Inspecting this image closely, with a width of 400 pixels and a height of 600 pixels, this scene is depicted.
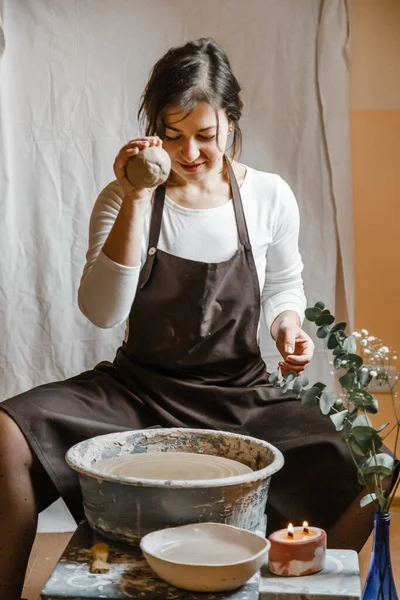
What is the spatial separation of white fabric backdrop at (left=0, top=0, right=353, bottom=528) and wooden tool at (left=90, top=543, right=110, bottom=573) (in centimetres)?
116

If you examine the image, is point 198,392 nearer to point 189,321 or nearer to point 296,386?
point 189,321

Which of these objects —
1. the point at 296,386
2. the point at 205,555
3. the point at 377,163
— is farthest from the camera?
the point at 377,163

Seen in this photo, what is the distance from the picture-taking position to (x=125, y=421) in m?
1.73

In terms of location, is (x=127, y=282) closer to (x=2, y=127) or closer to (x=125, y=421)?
(x=125, y=421)

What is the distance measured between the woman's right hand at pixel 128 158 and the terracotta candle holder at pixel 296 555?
688 mm

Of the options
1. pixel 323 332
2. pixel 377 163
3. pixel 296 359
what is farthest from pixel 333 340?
pixel 377 163

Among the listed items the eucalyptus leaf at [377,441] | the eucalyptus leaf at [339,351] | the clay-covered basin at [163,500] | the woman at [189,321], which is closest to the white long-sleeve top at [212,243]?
the woman at [189,321]

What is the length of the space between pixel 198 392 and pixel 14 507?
0.45m

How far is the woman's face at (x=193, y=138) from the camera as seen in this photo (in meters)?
1.80

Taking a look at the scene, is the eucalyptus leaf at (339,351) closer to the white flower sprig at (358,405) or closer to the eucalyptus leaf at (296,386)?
the white flower sprig at (358,405)

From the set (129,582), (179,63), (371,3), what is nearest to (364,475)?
(129,582)

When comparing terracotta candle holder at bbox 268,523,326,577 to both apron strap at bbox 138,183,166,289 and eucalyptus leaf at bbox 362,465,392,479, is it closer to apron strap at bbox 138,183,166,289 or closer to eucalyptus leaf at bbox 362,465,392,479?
eucalyptus leaf at bbox 362,465,392,479

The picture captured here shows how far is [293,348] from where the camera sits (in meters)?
1.80

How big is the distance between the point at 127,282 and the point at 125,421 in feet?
A: 0.94
